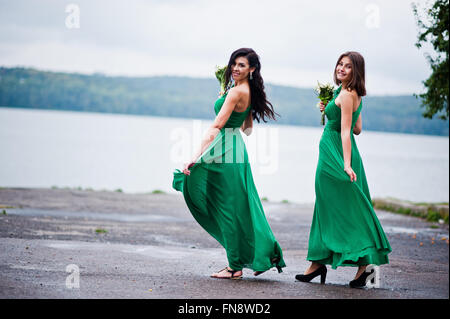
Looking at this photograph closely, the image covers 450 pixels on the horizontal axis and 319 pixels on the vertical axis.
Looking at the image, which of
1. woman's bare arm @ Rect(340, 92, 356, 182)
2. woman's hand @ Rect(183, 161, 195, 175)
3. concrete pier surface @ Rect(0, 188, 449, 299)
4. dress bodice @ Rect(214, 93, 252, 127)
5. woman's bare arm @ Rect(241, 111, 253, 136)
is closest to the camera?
concrete pier surface @ Rect(0, 188, 449, 299)

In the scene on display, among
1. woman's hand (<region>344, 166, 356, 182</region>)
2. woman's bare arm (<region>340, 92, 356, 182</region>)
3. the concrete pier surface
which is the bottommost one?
the concrete pier surface

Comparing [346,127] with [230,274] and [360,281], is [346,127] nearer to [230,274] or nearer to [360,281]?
[360,281]

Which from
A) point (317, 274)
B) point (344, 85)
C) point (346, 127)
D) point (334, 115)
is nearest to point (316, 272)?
point (317, 274)

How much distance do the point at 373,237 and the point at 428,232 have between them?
7.36 meters

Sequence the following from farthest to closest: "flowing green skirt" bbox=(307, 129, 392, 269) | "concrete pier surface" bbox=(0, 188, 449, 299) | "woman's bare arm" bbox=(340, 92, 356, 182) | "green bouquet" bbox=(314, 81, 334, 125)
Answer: "green bouquet" bbox=(314, 81, 334, 125), "woman's bare arm" bbox=(340, 92, 356, 182), "flowing green skirt" bbox=(307, 129, 392, 269), "concrete pier surface" bbox=(0, 188, 449, 299)

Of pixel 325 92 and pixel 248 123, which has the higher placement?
pixel 325 92

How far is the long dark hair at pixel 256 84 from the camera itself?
703 cm

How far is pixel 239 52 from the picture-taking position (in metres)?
7.04

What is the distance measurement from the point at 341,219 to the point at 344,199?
23cm

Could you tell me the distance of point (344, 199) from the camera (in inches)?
267

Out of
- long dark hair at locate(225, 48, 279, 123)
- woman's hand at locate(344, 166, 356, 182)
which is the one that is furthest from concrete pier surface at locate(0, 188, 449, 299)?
long dark hair at locate(225, 48, 279, 123)

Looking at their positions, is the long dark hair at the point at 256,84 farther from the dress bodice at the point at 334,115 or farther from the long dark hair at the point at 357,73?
the long dark hair at the point at 357,73

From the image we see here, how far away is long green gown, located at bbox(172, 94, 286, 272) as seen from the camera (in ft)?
22.6

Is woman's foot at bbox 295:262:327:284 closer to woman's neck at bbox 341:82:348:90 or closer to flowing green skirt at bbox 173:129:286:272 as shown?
flowing green skirt at bbox 173:129:286:272
